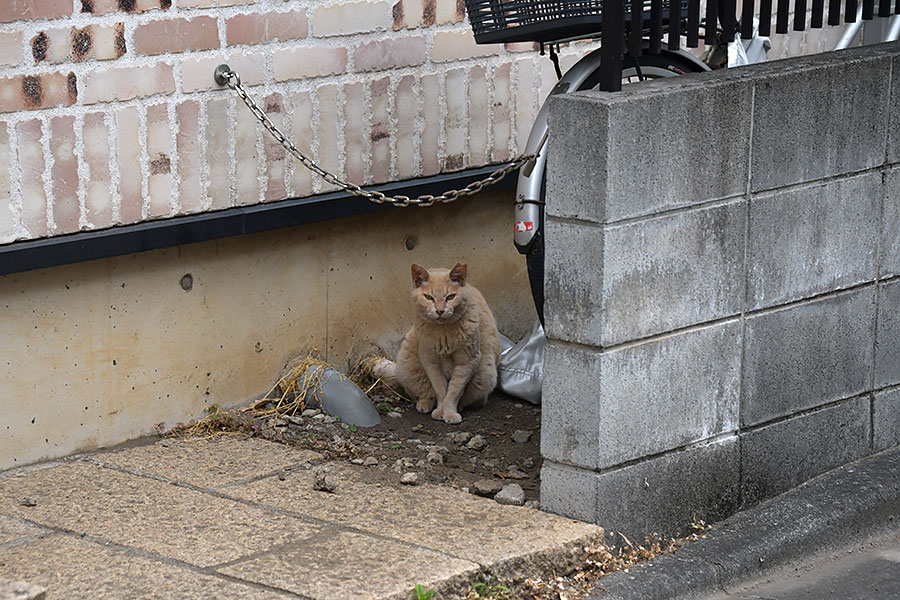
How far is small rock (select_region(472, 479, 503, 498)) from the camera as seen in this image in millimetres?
5027

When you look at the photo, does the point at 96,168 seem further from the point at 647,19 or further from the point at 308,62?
the point at 647,19

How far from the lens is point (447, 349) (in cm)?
602

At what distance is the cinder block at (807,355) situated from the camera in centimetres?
494

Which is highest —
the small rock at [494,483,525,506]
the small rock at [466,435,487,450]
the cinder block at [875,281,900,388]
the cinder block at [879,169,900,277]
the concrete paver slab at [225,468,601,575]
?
the cinder block at [879,169,900,277]

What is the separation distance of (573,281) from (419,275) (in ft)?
5.04

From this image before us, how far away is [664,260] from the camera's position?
4582mm

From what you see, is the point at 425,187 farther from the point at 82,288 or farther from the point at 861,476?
the point at 861,476

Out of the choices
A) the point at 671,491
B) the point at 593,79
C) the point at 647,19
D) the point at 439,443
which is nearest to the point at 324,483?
the point at 439,443

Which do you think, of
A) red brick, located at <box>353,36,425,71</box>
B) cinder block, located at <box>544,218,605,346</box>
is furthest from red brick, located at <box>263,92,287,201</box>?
cinder block, located at <box>544,218,605,346</box>

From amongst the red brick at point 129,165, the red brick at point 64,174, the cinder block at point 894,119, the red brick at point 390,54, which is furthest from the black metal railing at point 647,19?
the red brick at point 64,174

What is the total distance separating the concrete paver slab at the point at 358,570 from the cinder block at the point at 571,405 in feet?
1.95

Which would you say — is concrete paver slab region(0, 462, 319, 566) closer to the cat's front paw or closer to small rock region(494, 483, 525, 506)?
small rock region(494, 483, 525, 506)

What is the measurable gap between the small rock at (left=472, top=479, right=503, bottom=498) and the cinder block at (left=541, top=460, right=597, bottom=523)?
0.35m

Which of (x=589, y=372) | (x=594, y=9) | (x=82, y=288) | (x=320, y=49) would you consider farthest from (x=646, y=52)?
(x=82, y=288)
